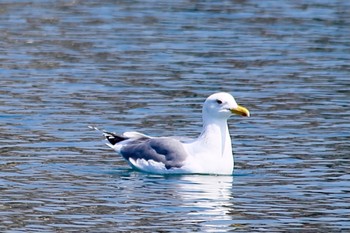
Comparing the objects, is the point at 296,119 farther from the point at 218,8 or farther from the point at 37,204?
the point at 218,8

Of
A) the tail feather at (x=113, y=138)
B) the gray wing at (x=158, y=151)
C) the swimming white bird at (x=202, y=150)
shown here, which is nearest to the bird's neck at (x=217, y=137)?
the swimming white bird at (x=202, y=150)

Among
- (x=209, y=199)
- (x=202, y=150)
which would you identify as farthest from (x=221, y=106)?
(x=209, y=199)

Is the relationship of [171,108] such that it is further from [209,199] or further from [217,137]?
[209,199]

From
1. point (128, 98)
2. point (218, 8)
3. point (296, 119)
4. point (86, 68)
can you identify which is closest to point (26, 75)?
point (86, 68)

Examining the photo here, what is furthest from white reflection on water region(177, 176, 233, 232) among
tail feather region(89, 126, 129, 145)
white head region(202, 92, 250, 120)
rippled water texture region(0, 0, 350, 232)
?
tail feather region(89, 126, 129, 145)

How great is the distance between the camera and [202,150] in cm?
1642

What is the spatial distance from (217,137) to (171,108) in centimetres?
498

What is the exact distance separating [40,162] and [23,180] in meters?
1.28

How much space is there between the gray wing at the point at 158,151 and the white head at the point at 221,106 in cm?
59

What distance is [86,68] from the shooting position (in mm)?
26297

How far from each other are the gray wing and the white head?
588 mm

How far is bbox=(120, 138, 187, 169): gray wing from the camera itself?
16.4 metres

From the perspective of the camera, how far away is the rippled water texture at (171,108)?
13938mm

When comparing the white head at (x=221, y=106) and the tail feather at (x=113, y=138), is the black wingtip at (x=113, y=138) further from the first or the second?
the white head at (x=221, y=106)
